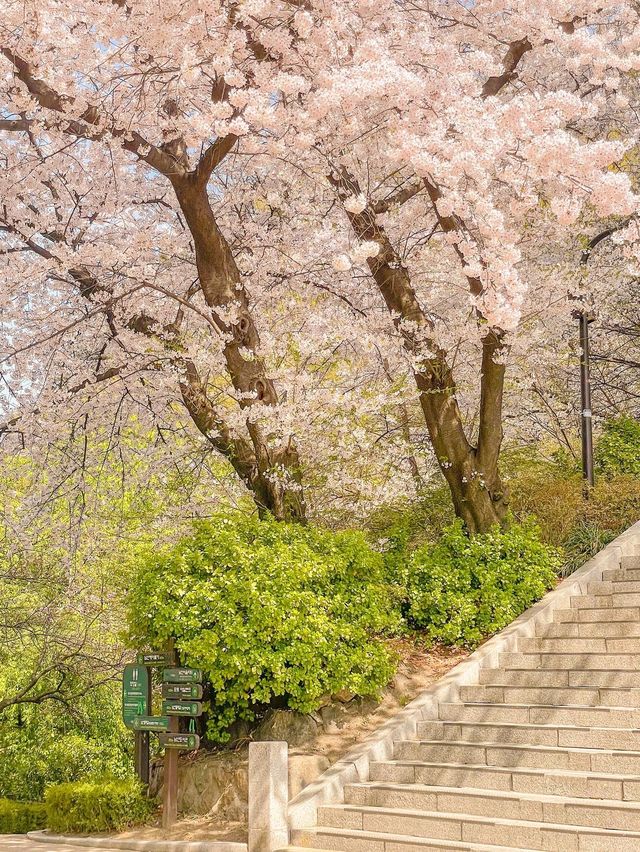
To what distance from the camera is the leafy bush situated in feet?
28.1

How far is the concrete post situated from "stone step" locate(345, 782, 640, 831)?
59 centimetres

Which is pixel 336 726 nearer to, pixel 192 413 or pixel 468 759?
pixel 468 759

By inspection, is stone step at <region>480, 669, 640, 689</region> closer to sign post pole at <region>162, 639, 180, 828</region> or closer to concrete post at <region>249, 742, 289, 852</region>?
concrete post at <region>249, 742, 289, 852</region>

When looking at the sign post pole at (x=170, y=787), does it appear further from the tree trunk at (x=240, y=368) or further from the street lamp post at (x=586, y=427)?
the street lamp post at (x=586, y=427)

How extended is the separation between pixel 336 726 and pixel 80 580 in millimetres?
7489

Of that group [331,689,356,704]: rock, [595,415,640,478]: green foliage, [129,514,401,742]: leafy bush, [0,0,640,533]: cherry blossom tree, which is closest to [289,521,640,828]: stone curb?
[129,514,401,742]: leafy bush

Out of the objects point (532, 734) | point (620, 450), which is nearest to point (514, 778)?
point (532, 734)

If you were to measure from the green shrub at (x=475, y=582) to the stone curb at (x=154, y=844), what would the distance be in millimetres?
3434

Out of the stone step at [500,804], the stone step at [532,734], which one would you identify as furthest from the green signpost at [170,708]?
the stone step at [532,734]

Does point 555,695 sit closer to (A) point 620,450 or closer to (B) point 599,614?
(B) point 599,614

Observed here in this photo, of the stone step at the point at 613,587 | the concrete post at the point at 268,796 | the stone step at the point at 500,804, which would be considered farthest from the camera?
the stone step at the point at 613,587

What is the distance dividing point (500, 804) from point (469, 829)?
0.32 metres

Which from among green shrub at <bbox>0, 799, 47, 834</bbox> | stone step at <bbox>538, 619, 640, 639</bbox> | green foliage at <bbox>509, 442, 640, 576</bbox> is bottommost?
green shrub at <bbox>0, 799, 47, 834</bbox>

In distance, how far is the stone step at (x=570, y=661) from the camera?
8383mm
